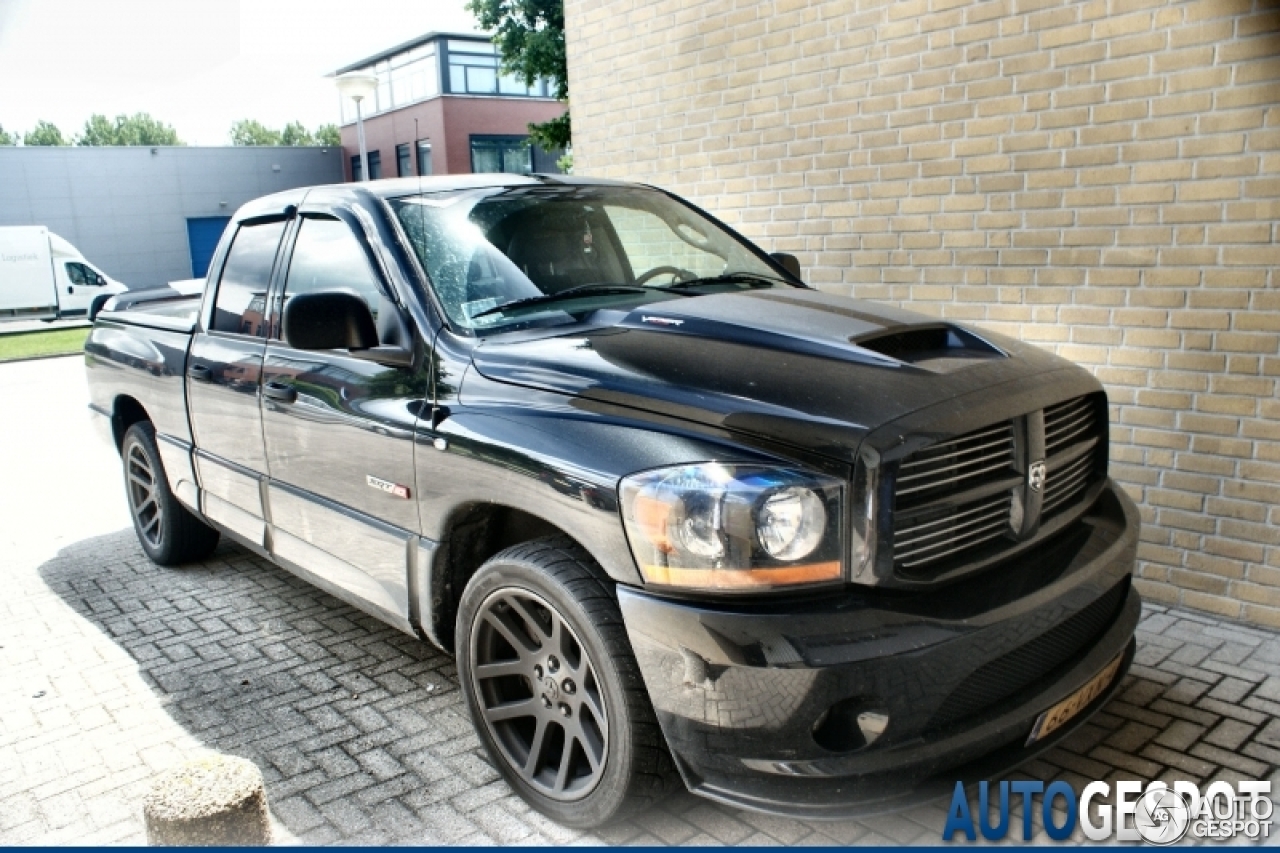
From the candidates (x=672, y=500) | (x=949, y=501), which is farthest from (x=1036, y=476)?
(x=672, y=500)

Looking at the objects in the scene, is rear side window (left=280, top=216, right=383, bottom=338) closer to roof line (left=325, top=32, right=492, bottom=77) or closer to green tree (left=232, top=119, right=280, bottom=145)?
roof line (left=325, top=32, right=492, bottom=77)

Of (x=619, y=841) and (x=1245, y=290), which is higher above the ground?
(x=1245, y=290)

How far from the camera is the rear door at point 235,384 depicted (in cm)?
427

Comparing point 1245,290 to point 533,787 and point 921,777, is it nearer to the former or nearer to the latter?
point 921,777

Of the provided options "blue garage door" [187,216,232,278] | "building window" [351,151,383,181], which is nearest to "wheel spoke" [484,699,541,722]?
"building window" [351,151,383,181]

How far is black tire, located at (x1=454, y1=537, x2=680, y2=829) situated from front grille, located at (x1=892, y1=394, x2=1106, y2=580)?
30.7 inches

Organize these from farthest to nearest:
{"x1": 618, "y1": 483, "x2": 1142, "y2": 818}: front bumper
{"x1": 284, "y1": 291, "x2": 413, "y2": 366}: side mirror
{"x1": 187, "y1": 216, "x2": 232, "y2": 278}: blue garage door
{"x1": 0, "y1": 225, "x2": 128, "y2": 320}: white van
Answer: {"x1": 187, "y1": 216, "x2": 232, "y2": 278}: blue garage door, {"x1": 0, "y1": 225, "x2": 128, "y2": 320}: white van, {"x1": 284, "y1": 291, "x2": 413, "y2": 366}: side mirror, {"x1": 618, "y1": 483, "x2": 1142, "y2": 818}: front bumper

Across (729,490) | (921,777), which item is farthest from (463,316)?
(921,777)

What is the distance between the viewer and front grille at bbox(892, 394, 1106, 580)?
2518mm

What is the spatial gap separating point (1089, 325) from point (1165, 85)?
1.09 meters

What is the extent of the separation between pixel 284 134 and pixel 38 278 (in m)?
81.5

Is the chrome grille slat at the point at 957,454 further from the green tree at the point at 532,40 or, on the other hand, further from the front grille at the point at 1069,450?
the green tree at the point at 532,40

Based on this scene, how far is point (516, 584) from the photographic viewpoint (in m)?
2.92

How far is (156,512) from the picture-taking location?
18.7 ft
